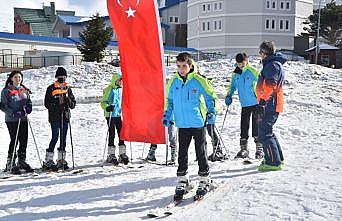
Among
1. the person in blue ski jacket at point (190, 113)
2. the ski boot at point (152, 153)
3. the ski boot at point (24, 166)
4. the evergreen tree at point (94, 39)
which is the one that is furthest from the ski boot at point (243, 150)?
the evergreen tree at point (94, 39)

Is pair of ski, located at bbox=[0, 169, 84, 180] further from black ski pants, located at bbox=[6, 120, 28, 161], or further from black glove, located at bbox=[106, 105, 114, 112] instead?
black glove, located at bbox=[106, 105, 114, 112]

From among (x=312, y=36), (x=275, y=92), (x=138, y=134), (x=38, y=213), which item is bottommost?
(x=38, y=213)

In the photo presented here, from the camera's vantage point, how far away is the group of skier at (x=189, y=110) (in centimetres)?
586

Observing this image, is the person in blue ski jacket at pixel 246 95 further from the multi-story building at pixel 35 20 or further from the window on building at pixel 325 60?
the multi-story building at pixel 35 20

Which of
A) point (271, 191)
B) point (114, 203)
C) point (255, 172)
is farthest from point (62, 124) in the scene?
point (271, 191)

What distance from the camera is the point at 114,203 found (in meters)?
5.85

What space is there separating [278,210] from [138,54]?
332 centimetres

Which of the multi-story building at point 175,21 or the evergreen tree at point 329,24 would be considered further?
the multi-story building at point 175,21

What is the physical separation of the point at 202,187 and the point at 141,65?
228 centimetres

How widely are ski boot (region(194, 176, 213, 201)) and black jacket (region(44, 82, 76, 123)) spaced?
10.9ft

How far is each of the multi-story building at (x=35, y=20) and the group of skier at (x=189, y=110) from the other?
6584 centimetres

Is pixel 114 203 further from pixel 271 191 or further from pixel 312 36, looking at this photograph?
pixel 312 36

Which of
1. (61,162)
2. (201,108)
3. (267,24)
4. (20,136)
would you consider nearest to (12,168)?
(20,136)

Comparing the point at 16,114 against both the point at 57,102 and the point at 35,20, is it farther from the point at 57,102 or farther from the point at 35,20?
the point at 35,20
